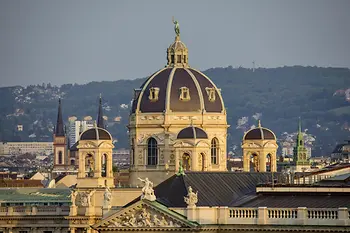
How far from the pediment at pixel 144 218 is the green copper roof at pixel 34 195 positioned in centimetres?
4640

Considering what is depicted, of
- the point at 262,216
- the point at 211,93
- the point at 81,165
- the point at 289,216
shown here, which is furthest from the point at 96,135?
the point at 289,216

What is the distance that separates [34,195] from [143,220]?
181ft

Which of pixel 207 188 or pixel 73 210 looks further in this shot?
pixel 73 210

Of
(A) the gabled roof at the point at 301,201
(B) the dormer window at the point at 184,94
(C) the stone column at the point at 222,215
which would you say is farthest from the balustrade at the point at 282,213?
(B) the dormer window at the point at 184,94

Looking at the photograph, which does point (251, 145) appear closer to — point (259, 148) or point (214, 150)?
point (259, 148)

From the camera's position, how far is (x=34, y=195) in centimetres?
14762

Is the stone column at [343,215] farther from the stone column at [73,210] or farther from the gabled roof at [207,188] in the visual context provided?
the stone column at [73,210]

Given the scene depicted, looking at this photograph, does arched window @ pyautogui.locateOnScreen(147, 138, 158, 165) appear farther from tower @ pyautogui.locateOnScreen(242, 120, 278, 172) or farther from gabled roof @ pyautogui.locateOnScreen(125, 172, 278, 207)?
gabled roof @ pyautogui.locateOnScreen(125, 172, 278, 207)

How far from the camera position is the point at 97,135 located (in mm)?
137250

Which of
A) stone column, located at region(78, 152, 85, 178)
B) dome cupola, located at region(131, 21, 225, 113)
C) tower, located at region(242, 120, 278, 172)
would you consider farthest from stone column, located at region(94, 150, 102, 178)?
tower, located at region(242, 120, 278, 172)

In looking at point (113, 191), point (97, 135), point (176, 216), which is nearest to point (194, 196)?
point (176, 216)

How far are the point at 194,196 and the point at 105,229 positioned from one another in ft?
14.5

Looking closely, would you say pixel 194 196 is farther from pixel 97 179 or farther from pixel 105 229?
pixel 97 179

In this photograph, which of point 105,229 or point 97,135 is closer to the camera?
point 105,229
